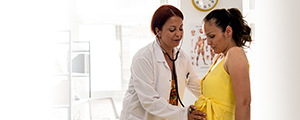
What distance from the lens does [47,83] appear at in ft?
8.30

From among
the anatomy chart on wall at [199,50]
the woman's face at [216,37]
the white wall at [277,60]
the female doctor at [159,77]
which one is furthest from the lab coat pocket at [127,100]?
the anatomy chart on wall at [199,50]

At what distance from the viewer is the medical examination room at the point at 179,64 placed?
32.5 inches

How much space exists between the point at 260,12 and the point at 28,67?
1.76 metres

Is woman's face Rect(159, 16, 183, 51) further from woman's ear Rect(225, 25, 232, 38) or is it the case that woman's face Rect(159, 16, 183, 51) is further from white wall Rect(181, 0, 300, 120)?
A: white wall Rect(181, 0, 300, 120)

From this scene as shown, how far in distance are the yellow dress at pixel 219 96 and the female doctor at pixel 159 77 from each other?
0.48 feet

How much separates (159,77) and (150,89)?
0.10 metres

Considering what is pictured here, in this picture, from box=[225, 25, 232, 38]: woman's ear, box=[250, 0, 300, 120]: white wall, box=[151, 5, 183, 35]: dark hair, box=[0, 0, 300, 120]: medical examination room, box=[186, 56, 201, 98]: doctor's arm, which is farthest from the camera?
box=[186, 56, 201, 98]: doctor's arm

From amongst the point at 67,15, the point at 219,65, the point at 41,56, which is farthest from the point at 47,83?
the point at 219,65

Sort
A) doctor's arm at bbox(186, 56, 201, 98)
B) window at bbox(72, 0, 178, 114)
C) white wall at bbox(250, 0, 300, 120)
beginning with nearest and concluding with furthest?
white wall at bbox(250, 0, 300, 120)
doctor's arm at bbox(186, 56, 201, 98)
window at bbox(72, 0, 178, 114)

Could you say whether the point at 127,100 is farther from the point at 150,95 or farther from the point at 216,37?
the point at 216,37

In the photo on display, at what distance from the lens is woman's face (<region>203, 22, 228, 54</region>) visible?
1.26 metres

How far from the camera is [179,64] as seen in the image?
1622 mm

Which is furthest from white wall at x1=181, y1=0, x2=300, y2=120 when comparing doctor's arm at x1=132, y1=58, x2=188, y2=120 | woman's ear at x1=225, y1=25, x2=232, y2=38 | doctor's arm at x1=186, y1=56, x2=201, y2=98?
doctor's arm at x1=186, y1=56, x2=201, y2=98

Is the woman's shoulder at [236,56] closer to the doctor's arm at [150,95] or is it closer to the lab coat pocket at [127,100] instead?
the doctor's arm at [150,95]
